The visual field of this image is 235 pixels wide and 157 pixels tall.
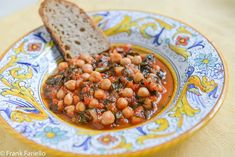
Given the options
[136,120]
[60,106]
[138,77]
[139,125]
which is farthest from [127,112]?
[60,106]

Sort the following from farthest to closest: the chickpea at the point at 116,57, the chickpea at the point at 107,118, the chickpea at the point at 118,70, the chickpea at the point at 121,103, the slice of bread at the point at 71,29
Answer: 1. the slice of bread at the point at 71,29
2. the chickpea at the point at 116,57
3. the chickpea at the point at 118,70
4. the chickpea at the point at 121,103
5. the chickpea at the point at 107,118

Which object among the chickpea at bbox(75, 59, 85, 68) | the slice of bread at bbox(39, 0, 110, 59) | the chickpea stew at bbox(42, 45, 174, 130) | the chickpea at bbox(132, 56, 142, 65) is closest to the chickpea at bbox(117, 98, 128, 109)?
the chickpea stew at bbox(42, 45, 174, 130)

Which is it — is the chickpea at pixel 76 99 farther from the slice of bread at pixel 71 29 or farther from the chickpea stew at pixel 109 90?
the slice of bread at pixel 71 29

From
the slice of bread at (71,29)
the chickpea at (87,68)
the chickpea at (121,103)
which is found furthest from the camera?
the slice of bread at (71,29)

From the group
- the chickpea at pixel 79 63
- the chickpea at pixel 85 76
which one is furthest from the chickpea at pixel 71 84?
the chickpea at pixel 79 63

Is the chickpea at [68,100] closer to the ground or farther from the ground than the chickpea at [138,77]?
closer to the ground

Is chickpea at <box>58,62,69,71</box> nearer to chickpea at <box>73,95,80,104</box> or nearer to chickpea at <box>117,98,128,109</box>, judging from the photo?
chickpea at <box>73,95,80,104</box>

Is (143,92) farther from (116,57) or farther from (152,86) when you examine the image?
(116,57)

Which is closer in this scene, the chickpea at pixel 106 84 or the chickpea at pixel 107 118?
the chickpea at pixel 107 118
